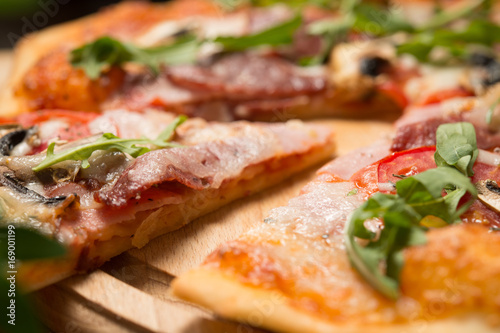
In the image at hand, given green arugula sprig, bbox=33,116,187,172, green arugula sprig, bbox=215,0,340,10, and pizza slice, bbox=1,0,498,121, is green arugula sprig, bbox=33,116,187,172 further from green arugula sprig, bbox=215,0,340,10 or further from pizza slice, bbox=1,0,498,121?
green arugula sprig, bbox=215,0,340,10

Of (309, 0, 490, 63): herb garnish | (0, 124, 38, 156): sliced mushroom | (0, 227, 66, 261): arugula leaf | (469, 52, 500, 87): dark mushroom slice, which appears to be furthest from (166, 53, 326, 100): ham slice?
(0, 227, 66, 261): arugula leaf

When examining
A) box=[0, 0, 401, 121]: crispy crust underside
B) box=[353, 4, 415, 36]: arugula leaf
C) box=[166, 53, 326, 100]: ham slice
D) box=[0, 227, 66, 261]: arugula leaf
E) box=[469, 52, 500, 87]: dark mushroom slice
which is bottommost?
box=[0, 0, 401, 121]: crispy crust underside

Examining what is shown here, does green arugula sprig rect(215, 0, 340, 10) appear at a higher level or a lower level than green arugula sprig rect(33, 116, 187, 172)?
higher

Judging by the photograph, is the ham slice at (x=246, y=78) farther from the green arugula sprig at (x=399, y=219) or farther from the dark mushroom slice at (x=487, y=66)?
the green arugula sprig at (x=399, y=219)

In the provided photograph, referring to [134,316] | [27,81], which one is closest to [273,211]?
[134,316]

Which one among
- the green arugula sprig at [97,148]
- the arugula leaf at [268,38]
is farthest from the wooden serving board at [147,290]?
the arugula leaf at [268,38]

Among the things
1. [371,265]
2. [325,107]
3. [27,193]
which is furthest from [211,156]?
[325,107]

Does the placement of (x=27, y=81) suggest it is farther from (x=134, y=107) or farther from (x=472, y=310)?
(x=472, y=310)
